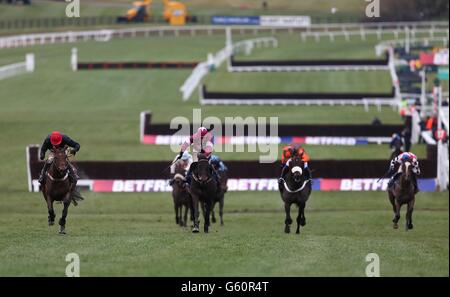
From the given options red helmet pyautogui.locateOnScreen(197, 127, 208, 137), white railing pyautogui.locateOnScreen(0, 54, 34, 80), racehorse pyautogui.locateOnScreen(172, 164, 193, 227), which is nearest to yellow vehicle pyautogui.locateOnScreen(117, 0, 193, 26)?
white railing pyautogui.locateOnScreen(0, 54, 34, 80)

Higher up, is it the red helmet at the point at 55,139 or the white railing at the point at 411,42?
the red helmet at the point at 55,139

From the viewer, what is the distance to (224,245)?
20.6 meters

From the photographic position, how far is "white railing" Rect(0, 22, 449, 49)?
87.6 m

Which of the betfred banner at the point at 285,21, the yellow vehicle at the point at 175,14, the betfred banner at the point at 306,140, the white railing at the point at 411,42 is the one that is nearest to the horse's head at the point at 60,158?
the betfred banner at the point at 306,140

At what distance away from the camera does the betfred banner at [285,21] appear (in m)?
86.6

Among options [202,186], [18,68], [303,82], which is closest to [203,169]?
[202,186]

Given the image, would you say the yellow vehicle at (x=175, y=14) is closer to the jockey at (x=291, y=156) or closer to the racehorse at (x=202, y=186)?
the jockey at (x=291, y=156)

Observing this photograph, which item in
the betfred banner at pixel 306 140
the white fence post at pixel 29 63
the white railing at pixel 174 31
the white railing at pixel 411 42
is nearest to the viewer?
the betfred banner at pixel 306 140

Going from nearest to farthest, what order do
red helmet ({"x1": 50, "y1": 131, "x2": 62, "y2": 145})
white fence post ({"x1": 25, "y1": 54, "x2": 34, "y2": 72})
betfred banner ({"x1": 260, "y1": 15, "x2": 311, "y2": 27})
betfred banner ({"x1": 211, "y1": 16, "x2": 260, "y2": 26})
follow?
red helmet ({"x1": 50, "y1": 131, "x2": 62, "y2": 145})
white fence post ({"x1": 25, "y1": 54, "x2": 34, "y2": 72})
betfred banner ({"x1": 260, "y1": 15, "x2": 311, "y2": 27})
betfred banner ({"x1": 211, "y1": 16, "x2": 260, "y2": 26})

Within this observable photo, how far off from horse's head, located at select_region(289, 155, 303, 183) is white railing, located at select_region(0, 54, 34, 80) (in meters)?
46.7

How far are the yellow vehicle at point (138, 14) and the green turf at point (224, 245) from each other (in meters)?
68.1

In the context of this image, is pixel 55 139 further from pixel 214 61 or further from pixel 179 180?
pixel 214 61

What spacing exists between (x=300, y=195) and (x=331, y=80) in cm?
4549

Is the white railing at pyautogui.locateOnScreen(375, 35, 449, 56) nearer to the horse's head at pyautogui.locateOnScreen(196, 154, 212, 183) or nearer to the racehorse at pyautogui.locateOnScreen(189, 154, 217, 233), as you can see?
the racehorse at pyautogui.locateOnScreen(189, 154, 217, 233)
